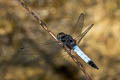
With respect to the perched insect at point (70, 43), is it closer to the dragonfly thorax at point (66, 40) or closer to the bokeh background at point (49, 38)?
the dragonfly thorax at point (66, 40)

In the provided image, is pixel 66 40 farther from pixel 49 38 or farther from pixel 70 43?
pixel 49 38

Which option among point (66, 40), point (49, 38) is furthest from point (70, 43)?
point (49, 38)

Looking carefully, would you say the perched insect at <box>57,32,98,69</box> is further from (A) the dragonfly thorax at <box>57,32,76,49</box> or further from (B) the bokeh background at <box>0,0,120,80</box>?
(B) the bokeh background at <box>0,0,120,80</box>

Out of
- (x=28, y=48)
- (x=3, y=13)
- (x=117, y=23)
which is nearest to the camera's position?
(x=28, y=48)

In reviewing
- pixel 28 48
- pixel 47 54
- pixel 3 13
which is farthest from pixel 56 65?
pixel 3 13

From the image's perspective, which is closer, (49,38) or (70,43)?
(70,43)

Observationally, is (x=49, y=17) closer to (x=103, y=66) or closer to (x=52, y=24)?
(x=52, y=24)
